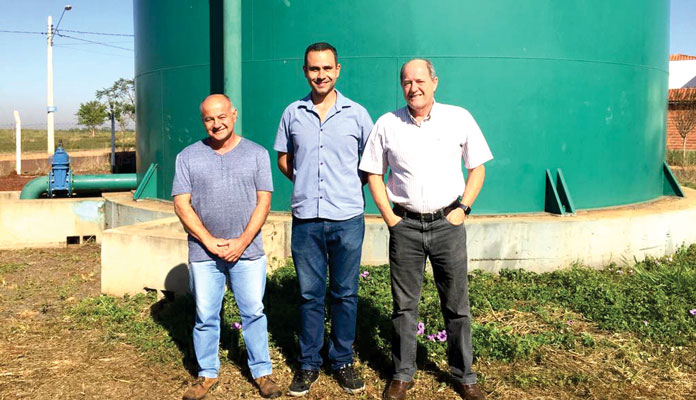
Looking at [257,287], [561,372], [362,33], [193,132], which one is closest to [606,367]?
[561,372]

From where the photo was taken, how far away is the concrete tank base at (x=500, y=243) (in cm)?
574

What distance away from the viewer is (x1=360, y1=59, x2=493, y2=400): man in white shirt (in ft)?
11.3

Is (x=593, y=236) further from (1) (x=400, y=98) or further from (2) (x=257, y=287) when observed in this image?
(2) (x=257, y=287)

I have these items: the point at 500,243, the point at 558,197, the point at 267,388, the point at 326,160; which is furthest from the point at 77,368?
the point at 558,197

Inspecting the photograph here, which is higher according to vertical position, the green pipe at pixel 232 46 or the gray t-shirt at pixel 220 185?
the green pipe at pixel 232 46

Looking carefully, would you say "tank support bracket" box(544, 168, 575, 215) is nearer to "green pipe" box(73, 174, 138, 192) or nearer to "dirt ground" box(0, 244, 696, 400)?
"dirt ground" box(0, 244, 696, 400)

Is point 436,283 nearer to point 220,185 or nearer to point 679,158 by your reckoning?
point 220,185

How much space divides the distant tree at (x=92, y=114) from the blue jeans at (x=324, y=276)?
44757mm

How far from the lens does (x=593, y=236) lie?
648 centimetres

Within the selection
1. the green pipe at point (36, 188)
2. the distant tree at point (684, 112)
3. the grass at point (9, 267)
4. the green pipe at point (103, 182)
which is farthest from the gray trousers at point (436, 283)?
the distant tree at point (684, 112)

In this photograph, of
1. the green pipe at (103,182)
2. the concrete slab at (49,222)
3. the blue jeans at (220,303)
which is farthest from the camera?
the green pipe at (103,182)

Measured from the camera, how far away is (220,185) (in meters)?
3.50

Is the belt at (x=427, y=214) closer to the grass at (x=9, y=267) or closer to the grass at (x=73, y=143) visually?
the grass at (x=9, y=267)

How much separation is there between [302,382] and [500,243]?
10.7 feet
